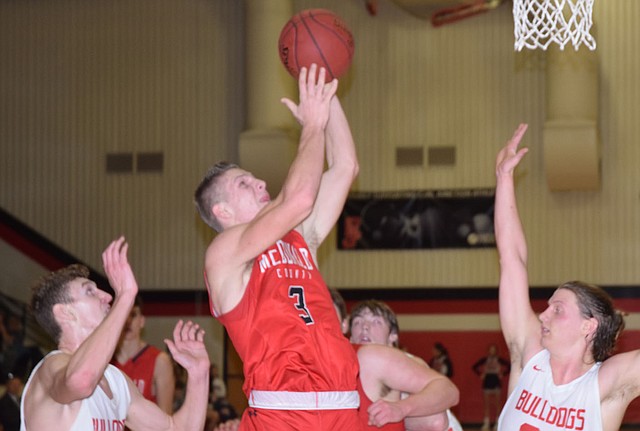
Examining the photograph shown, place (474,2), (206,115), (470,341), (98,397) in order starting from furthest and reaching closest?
(206,115)
(470,341)
(474,2)
(98,397)

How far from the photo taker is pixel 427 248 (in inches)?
635

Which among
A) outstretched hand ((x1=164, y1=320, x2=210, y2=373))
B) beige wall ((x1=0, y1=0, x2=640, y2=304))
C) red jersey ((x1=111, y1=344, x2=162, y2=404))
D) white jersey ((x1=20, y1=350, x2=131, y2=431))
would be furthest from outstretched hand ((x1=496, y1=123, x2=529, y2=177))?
beige wall ((x1=0, y1=0, x2=640, y2=304))

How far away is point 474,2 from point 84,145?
7470mm

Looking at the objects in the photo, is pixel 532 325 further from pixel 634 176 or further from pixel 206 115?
pixel 206 115

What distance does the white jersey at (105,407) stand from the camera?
13.8ft

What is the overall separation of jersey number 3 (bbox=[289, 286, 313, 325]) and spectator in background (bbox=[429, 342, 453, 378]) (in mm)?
12026

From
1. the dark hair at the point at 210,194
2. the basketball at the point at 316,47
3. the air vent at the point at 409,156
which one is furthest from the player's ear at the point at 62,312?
the air vent at the point at 409,156

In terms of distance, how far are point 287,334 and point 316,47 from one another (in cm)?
148

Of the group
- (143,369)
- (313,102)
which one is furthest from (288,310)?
(143,369)

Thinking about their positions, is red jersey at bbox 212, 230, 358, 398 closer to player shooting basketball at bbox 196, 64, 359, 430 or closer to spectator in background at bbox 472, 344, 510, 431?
player shooting basketball at bbox 196, 64, 359, 430

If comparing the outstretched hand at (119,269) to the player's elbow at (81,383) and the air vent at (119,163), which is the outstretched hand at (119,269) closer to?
the player's elbow at (81,383)

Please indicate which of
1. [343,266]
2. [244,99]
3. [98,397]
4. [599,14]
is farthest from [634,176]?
[98,397]

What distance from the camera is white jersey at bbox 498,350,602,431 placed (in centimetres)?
403

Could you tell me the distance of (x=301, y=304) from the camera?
386cm
